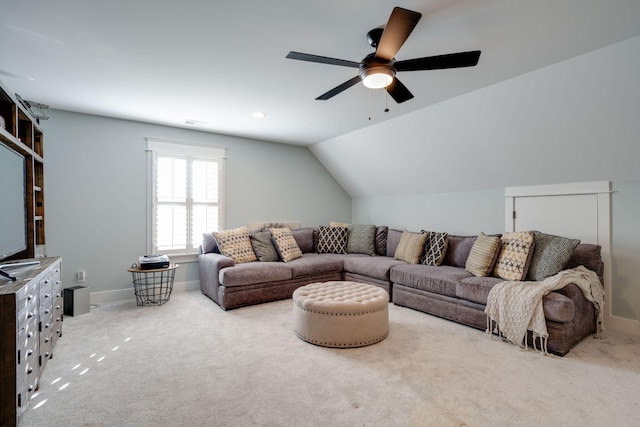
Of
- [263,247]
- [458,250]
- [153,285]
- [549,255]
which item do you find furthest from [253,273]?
[549,255]

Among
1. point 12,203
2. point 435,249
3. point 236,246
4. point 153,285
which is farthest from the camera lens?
point 236,246

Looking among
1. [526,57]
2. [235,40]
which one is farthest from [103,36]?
[526,57]

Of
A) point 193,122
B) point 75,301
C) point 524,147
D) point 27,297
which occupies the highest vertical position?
point 193,122

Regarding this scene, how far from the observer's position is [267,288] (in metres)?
4.08

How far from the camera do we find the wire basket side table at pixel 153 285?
4.09 meters

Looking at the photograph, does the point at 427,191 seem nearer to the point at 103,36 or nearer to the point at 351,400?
the point at 351,400

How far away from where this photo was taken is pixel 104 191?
13.9 feet

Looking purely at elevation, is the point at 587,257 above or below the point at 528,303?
above

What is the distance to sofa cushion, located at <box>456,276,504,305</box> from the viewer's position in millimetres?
3075

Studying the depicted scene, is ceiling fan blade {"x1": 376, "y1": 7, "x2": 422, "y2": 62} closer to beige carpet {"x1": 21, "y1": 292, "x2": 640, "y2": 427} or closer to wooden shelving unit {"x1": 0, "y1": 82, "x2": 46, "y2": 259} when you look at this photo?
beige carpet {"x1": 21, "y1": 292, "x2": 640, "y2": 427}

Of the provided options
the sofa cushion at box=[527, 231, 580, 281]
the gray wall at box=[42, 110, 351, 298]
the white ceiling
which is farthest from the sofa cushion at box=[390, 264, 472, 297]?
the gray wall at box=[42, 110, 351, 298]

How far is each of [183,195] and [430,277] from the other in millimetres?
3655

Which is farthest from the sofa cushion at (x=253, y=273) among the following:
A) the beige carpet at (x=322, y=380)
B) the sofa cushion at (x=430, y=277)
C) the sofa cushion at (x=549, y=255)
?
the sofa cushion at (x=549, y=255)

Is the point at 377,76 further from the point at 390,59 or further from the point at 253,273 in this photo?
the point at 253,273
